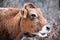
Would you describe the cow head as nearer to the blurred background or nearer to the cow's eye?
the cow's eye

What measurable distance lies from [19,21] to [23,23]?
180 mm

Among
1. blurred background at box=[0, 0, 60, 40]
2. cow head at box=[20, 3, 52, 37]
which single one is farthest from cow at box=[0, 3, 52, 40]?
blurred background at box=[0, 0, 60, 40]

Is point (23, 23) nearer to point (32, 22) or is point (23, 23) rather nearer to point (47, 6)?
point (32, 22)

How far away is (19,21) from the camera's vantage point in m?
8.89

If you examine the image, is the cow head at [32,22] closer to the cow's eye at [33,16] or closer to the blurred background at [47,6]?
the cow's eye at [33,16]

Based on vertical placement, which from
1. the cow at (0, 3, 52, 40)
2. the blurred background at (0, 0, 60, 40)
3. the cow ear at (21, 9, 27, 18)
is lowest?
the blurred background at (0, 0, 60, 40)

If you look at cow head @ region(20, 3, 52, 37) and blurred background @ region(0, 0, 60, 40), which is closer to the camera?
cow head @ region(20, 3, 52, 37)

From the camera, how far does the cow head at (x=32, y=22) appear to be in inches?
338

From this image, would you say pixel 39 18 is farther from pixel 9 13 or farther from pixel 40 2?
pixel 40 2

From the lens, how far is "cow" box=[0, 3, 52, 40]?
8602 mm

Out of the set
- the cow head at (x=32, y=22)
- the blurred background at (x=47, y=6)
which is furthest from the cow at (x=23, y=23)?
the blurred background at (x=47, y=6)

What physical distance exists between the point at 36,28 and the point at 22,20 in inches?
18.7

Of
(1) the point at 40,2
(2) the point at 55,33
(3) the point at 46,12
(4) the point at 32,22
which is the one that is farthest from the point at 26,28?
(1) the point at 40,2

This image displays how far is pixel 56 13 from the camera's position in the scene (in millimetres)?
16422
